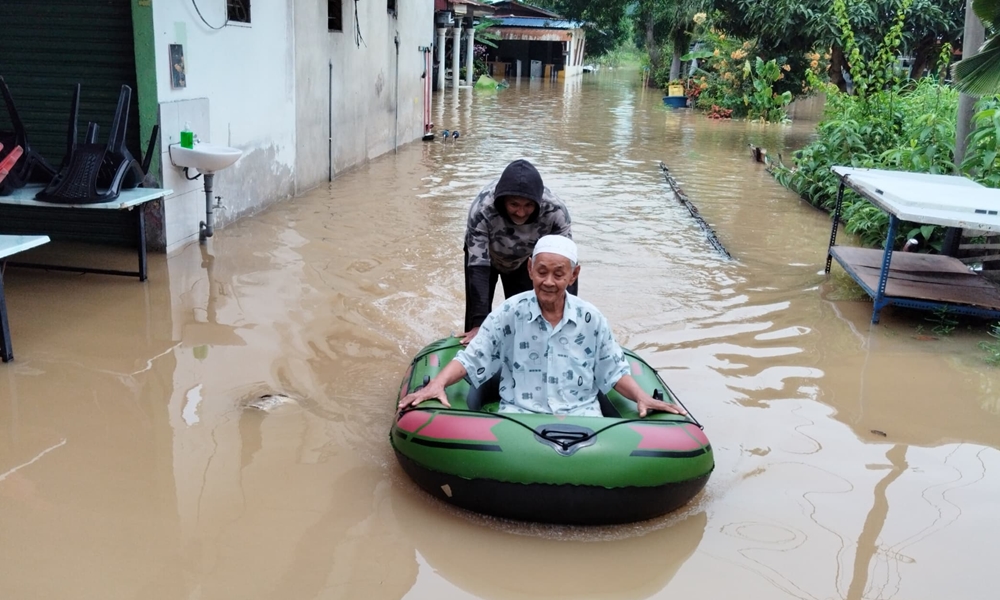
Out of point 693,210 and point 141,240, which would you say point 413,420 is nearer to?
point 141,240

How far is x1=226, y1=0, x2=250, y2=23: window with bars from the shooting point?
863cm

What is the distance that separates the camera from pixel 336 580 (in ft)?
11.3

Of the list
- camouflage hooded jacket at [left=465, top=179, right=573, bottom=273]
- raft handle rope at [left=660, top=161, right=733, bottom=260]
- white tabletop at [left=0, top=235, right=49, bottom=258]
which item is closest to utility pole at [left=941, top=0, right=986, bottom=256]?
raft handle rope at [left=660, top=161, right=733, bottom=260]

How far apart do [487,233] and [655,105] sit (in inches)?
1040

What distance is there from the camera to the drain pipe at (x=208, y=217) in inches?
318

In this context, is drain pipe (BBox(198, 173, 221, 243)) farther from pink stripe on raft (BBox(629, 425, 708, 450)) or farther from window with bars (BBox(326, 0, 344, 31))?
pink stripe on raft (BBox(629, 425, 708, 450))

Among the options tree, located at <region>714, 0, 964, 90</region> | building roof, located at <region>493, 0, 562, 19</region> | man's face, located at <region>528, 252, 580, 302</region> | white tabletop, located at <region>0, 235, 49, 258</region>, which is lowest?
white tabletop, located at <region>0, 235, 49, 258</region>

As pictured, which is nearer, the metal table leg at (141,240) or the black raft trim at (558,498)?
the black raft trim at (558,498)

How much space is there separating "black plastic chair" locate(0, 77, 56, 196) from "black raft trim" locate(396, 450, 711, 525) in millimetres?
4573

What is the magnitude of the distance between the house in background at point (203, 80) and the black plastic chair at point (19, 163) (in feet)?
2.37

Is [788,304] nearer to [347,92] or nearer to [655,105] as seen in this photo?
[347,92]

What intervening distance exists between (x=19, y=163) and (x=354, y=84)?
671 cm

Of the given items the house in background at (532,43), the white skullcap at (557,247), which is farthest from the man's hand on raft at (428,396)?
the house in background at (532,43)

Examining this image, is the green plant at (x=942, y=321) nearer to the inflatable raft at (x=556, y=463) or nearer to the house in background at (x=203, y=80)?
the inflatable raft at (x=556, y=463)
